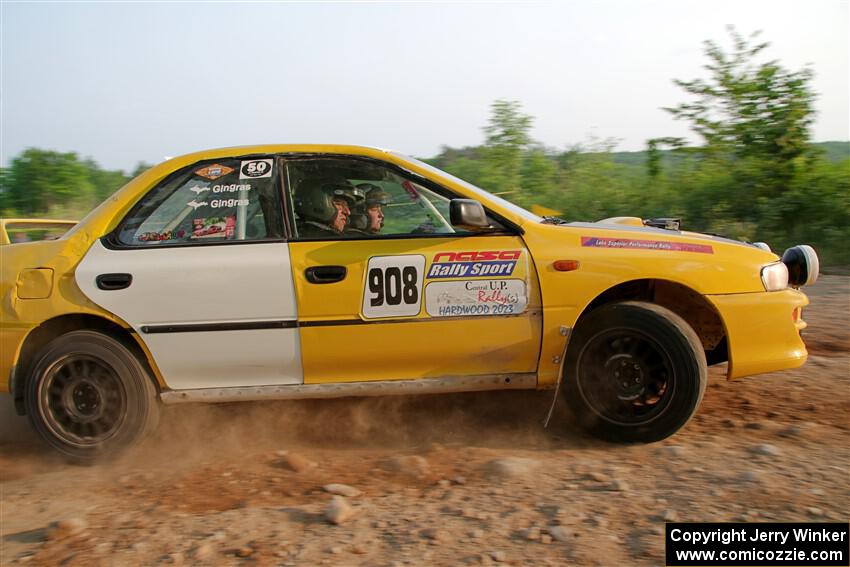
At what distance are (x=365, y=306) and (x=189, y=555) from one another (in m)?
1.51

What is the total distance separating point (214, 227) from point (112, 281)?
23.9 inches

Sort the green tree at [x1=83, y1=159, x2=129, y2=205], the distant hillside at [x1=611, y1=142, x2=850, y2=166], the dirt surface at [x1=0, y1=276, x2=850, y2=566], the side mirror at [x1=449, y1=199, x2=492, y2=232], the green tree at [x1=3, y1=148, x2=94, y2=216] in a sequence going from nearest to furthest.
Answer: the dirt surface at [x1=0, y1=276, x2=850, y2=566] < the side mirror at [x1=449, y1=199, x2=492, y2=232] < the distant hillside at [x1=611, y1=142, x2=850, y2=166] < the green tree at [x1=3, y1=148, x2=94, y2=216] < the green tree at [x1=83, y1=159, x2=129, y2=205]

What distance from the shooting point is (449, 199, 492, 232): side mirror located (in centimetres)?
389

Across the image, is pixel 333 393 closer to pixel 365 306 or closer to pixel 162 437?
pixel 365 306

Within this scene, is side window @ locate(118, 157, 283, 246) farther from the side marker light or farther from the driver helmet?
the side marker light

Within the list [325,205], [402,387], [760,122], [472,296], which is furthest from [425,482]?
[760,122]

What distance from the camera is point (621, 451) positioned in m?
3.98

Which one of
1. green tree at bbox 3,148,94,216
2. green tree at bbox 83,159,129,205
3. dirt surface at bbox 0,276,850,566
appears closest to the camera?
dirt surface at bbox 0,276,850,566

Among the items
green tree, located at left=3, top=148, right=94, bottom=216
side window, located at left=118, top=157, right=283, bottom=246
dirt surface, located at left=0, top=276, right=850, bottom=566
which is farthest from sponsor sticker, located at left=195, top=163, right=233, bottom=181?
green tree, located at left=3, top=148, right=94, bottom=216

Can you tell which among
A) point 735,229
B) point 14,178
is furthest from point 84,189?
point 735,229

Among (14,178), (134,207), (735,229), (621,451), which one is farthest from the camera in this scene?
(14,178)

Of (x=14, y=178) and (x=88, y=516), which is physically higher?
(x=14, y=178)

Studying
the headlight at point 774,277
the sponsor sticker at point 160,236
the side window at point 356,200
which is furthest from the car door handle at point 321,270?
the headlight at point 774,277

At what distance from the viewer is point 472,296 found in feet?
13.2
